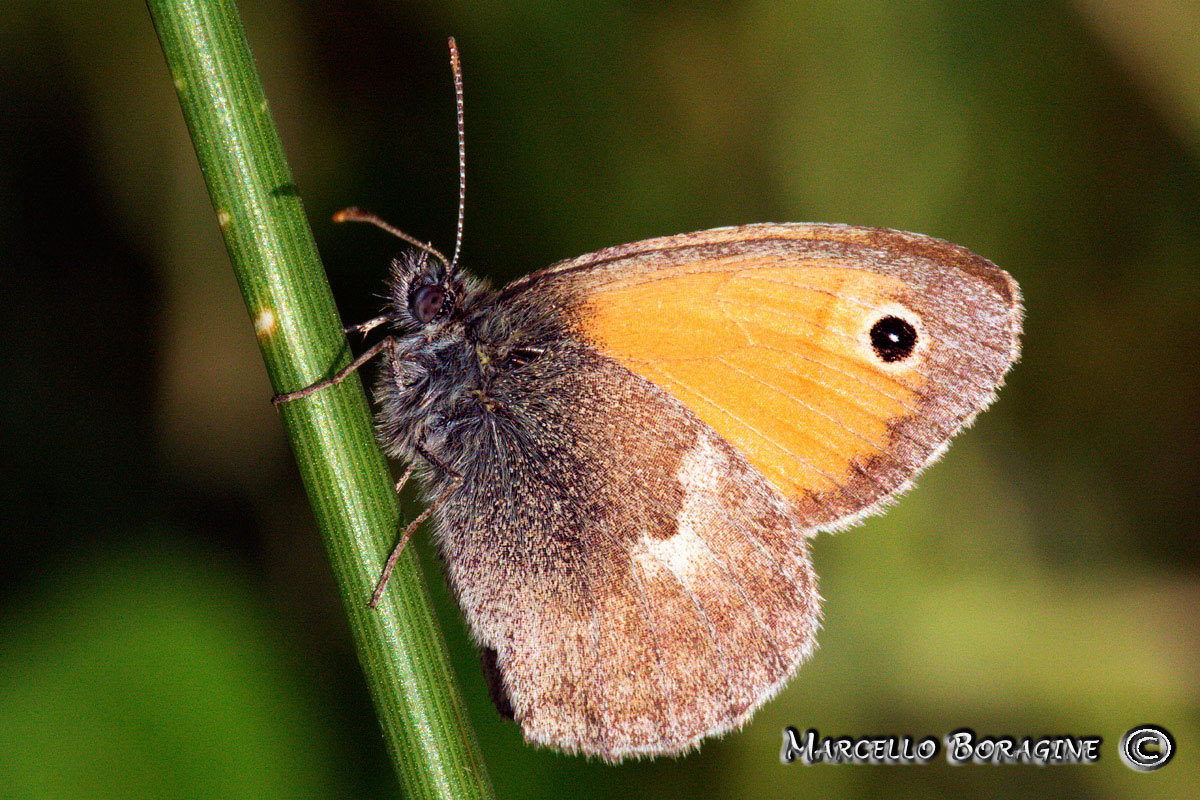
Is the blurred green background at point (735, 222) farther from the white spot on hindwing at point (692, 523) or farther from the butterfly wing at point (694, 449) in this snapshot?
the white spot on hindwing at point (692, 523)

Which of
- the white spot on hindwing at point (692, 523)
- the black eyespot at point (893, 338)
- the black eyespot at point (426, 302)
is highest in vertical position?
the black eyespot at point (426, 302)

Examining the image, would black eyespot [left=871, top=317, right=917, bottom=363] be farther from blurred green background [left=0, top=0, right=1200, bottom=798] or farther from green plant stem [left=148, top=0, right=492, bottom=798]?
blurred green background [left=0, top=0, right=1200, bottom=798]

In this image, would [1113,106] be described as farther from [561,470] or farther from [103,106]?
[103,106]

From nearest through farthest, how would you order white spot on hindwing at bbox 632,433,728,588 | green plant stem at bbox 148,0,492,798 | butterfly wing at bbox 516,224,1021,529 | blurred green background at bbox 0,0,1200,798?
green plant stem at bbox 148,0,492,798 → butterfly wing at bbox 516,224,1021,529 → white spot on hindwing at bbox 632,433,728,588 → blurred green background at bbox 0,0,1200,798

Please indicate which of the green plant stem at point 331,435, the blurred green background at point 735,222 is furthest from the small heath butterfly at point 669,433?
the blurred green background at point 735,222

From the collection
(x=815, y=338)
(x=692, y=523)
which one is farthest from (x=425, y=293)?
(x=815, y=338)

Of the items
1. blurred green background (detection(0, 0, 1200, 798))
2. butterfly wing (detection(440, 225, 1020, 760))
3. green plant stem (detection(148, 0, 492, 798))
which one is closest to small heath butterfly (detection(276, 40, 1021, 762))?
butterfly wing (detection(440, 225, 1020, 760))

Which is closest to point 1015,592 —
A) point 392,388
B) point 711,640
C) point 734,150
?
point 711,640
